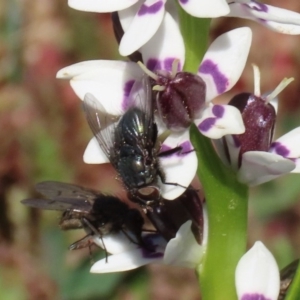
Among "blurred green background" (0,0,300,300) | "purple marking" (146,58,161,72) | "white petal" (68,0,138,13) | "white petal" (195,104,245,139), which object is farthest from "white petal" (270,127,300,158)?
"blurred green background" (0,0,300,300)

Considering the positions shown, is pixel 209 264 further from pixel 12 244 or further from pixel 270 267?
pixel 12 244

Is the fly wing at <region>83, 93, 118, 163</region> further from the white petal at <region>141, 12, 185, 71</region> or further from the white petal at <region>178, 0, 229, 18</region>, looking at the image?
the white petal at <region>178, 0, 229, 18</region>

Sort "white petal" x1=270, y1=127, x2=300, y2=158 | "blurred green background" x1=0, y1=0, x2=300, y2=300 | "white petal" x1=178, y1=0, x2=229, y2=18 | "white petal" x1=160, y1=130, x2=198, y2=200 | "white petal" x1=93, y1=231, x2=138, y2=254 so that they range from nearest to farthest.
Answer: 1. "white petal" x1=178, y1=0, x2=229, y2=18
2. "white petal" x1=160, y1=130, x2=198, y2=200
3. "white petal" x1=270, y1=127, x2=300, y2=158
4. "white petal" x1=93, y1=231, x2=138, y2=254
5. "blurred green background" x1=0, y1=0, x2=300, y2=300

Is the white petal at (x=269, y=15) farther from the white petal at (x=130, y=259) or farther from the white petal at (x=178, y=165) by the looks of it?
the white petal at (x=130, y=259)

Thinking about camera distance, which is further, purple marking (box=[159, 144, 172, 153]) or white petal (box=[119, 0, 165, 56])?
purple marking (box=[159, 144, 172, 153])

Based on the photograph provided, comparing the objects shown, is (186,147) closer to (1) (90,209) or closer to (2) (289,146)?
(2) (289,146)

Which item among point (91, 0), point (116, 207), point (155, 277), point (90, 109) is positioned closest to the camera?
point (91, 0)

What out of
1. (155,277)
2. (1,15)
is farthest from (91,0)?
(1,15)
